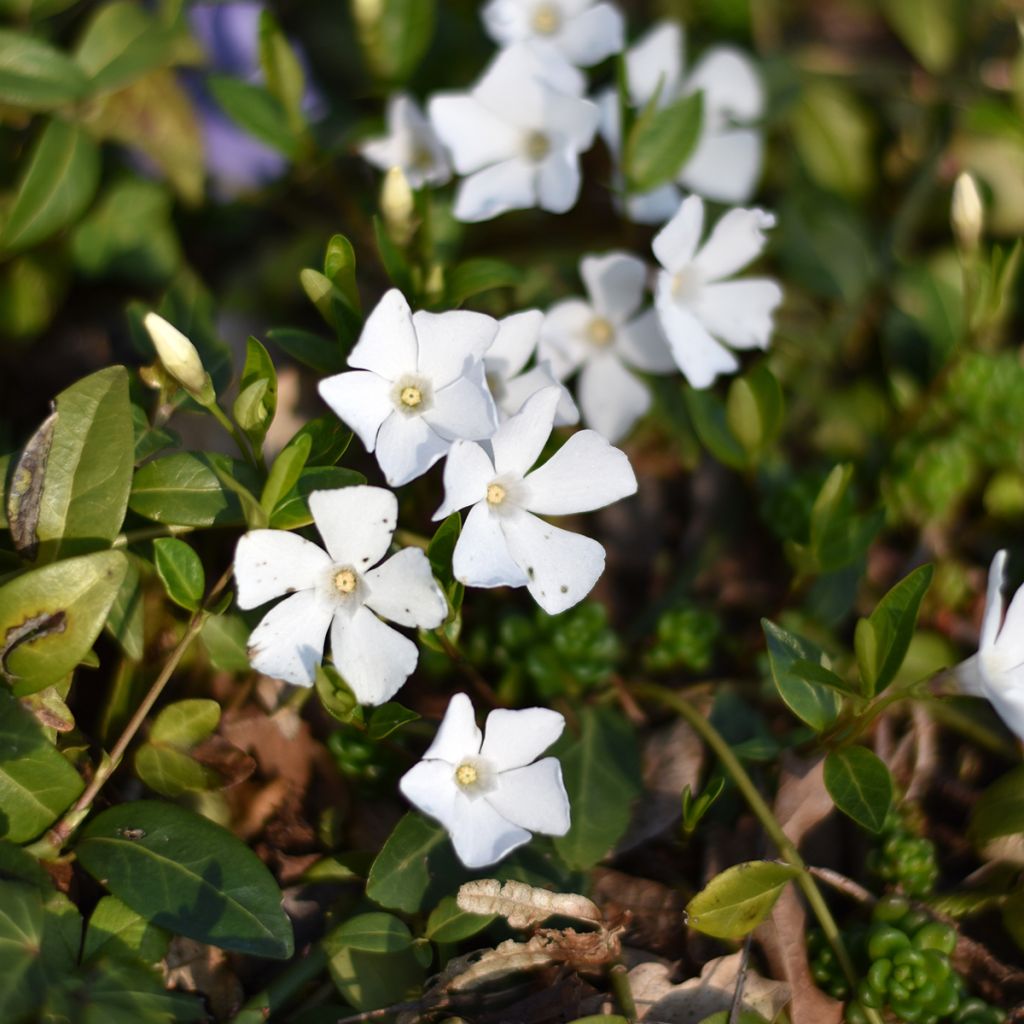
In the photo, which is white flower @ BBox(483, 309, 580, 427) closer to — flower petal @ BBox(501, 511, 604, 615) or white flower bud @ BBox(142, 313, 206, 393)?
flower petal @ BBox(501, 511, 604, 615)

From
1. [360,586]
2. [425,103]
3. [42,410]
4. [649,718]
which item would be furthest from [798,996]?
[425,103]

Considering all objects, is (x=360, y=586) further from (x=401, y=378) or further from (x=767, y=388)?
(x=767, y=388)

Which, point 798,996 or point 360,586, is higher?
point 360,586

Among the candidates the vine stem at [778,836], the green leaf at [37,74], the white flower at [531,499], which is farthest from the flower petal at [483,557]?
the green leaf at [37,74]

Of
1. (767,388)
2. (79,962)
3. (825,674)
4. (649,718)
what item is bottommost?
(649,718)

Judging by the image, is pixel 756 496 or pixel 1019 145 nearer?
pixel 756 496

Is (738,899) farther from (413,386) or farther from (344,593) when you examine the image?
(413,386)
